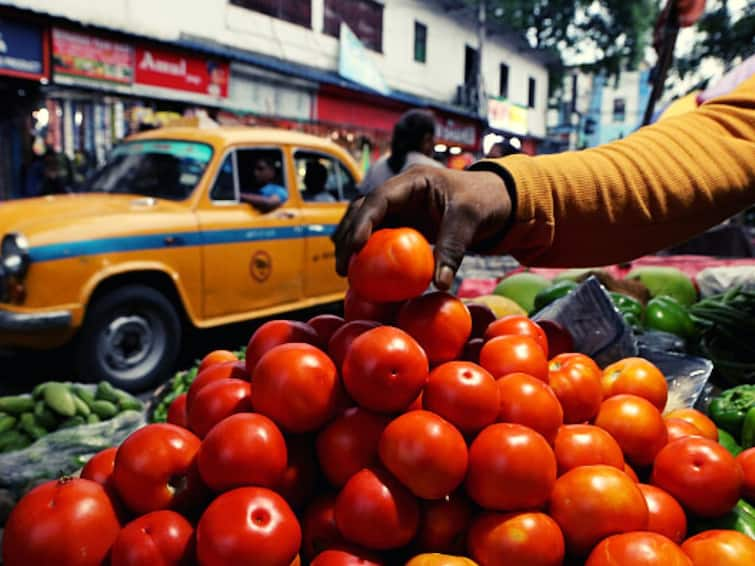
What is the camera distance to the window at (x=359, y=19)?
15.3m

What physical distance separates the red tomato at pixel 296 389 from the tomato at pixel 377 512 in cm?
16

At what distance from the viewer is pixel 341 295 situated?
22.9 feet

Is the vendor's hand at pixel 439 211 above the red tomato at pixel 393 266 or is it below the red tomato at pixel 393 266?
above

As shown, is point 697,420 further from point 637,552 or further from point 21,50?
point 21,50

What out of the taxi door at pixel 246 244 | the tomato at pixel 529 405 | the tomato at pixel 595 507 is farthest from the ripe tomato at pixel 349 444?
the taxi door at pixel 246 244

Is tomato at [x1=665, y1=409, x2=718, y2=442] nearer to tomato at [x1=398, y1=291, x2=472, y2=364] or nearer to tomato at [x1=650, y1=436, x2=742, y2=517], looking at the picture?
tomato at [x1=650, y1=436, x2=742, y2=517]

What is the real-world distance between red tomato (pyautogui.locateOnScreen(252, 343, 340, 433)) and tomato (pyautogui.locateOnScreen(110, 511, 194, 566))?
0.86ft

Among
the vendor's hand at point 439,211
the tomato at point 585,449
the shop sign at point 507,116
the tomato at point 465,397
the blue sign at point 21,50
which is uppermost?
the shop sign at point 507,116

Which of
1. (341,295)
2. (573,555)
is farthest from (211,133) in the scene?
(573,555)

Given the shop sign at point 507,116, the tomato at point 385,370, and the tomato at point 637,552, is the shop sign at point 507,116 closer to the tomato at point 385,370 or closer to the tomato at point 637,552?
the tomato at point 385,370

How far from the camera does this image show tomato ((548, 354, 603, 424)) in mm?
1431

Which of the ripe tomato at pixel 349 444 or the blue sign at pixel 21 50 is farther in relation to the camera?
the blue sign at pixel 21 50

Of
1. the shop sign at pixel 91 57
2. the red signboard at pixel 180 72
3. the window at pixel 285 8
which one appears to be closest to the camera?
the shop sign at pixel 91 57

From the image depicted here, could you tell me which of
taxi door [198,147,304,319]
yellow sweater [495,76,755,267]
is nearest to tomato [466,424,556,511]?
yellow sweater [495,76,755,267]
